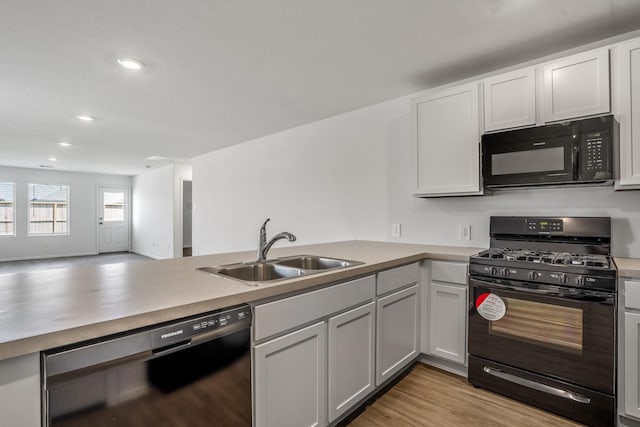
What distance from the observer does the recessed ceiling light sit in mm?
2418

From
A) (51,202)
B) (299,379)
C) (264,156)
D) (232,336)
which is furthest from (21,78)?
(51,202)

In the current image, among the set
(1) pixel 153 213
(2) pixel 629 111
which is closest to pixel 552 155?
(2) pixel 629 111

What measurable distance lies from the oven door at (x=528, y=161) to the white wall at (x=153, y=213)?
6865 mm

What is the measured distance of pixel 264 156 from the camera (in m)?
4.77

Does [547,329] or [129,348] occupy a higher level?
[129,348]

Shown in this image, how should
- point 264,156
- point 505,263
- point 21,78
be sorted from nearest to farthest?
point 505,263, point 21,78, point 264,156

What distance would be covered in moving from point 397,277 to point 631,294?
1.21 metres

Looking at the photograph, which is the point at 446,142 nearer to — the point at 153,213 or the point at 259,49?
the point at 259,49

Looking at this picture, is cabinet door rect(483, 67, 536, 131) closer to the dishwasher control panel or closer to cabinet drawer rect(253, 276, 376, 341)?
cabinet drawer rect(253, 276, 376, 341)

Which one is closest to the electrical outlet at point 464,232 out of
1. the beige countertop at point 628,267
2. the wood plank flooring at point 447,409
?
the beige countertop at point 628,267

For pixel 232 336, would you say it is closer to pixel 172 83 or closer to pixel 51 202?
pixel 172 83

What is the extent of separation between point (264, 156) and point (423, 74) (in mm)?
2659

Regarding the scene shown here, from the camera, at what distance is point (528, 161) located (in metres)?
2.20

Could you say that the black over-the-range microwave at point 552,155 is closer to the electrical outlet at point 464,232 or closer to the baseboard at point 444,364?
the electrical outlet at point 464,232
